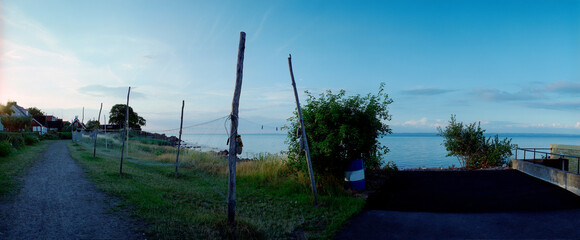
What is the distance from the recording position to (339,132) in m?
8.49

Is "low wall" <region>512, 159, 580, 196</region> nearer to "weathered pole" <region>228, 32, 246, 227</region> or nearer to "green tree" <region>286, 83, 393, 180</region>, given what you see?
"green tree" <region>286, 83, 393, 180</region>

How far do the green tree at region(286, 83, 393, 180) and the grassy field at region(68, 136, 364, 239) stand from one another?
0.86 metres

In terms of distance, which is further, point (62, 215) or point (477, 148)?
point (477, 148)

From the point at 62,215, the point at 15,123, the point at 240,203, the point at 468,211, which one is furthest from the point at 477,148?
the point at 15,123

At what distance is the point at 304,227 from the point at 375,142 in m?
4.50

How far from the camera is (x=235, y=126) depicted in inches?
225

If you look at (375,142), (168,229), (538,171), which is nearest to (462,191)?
(375,142)

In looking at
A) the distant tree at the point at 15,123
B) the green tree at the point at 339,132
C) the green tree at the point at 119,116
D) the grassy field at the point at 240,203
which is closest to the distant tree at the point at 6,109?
the distant tree at the point at 15,123

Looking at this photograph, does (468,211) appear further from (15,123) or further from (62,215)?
(15,123)

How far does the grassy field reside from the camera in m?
5.50

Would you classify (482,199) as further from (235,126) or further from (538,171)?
(235,126)

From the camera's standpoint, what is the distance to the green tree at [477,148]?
15422mm

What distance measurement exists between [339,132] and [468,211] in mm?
3561

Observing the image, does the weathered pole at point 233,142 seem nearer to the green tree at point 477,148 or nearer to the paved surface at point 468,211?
the paved surface at point 468,211
